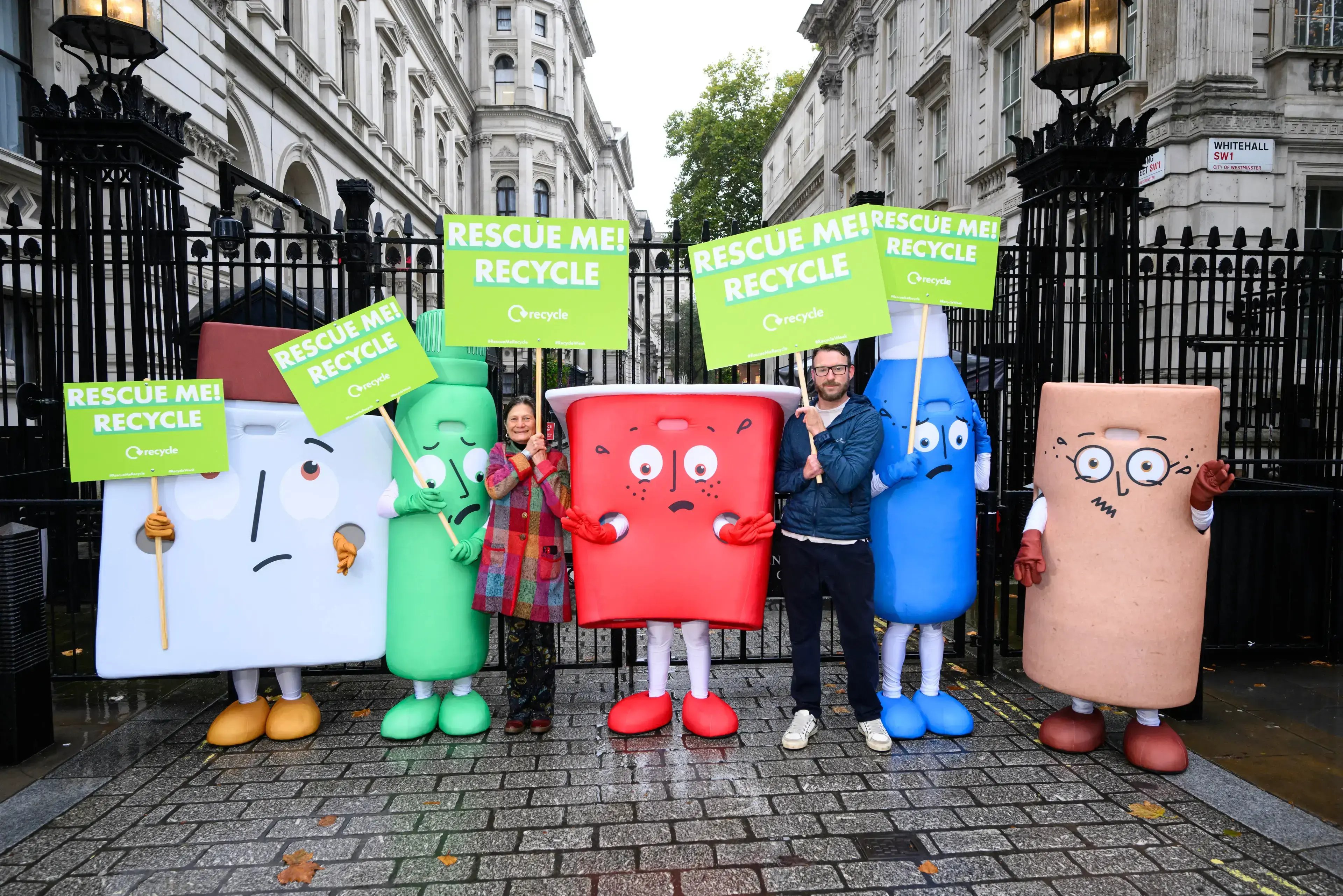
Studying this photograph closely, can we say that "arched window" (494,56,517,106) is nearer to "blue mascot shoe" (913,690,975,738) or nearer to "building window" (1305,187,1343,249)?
"building window" (1305,187,1343,249)

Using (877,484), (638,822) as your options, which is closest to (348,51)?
(877,484)

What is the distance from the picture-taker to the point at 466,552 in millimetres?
3982

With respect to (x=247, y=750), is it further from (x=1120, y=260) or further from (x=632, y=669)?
(x=1120, y=260)

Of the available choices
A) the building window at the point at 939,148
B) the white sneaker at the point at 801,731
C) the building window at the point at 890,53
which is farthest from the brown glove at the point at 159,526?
the building window at the point at 890,53

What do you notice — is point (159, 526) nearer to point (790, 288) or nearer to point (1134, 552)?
point (790, 288)

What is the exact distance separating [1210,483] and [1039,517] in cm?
74

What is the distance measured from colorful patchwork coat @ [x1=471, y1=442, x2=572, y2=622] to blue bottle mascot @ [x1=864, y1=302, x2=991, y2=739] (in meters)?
1.66

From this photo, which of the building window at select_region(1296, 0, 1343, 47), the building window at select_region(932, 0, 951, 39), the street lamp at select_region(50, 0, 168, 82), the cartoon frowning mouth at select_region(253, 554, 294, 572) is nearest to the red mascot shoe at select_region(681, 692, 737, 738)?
the cartoon frowning mouth at select_region(253, 554, 294, 572)

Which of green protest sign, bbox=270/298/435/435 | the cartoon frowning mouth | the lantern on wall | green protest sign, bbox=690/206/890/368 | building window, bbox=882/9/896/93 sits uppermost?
building window, bbox=882/9/896/93

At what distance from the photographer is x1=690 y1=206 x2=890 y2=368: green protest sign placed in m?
3.78

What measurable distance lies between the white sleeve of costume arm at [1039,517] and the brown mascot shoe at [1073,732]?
3.23 feet

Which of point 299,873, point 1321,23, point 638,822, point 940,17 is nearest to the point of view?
point 299,873

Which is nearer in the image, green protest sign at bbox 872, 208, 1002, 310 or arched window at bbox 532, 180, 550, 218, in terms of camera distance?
green protest sign at bbox 872, 208, 1002, 310

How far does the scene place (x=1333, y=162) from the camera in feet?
36.8
